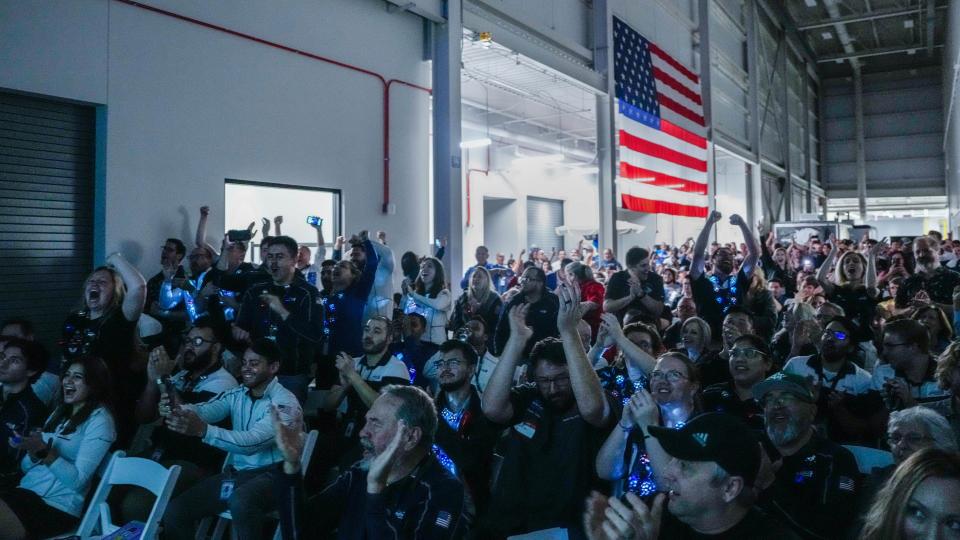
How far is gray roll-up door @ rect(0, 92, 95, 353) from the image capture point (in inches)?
219

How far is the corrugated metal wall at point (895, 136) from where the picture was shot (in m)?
29.3

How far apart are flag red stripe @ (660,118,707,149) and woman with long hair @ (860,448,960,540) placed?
1369 centimetres

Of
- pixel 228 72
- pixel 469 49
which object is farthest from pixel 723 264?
pixel 469 49

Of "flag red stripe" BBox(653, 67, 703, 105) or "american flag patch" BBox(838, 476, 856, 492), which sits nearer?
"american flag patch" BBox(838, 476, 856, 492)

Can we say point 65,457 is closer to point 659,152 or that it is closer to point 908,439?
point 908,439

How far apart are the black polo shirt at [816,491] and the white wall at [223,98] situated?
18.1ft

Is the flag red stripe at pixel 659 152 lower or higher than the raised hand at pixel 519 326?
higher

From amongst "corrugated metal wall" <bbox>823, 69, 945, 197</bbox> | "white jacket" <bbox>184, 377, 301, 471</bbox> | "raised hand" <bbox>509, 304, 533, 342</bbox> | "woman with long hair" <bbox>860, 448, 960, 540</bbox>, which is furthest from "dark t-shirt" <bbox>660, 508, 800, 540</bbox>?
"corrugated metal wall" <bbox>823, 69, 945, 197</bbox>

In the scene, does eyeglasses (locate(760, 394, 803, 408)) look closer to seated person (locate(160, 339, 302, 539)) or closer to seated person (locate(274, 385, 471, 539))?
seated person (locate(274, 385, 471, 539))

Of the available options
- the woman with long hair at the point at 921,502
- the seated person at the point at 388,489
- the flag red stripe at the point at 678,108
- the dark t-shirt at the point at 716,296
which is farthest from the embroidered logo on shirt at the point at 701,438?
the flag red stripe at the point at 678,108

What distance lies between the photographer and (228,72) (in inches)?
277

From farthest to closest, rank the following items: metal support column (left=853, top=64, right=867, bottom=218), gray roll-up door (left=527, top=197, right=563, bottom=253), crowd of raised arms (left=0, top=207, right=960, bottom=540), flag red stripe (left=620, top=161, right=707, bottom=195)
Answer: metal support column (left=853, top=64, right=867, bottom=218) < gray roll-up door (left=527, top=197, right=563, bottom=253) < flag red stripe (left=620, top=161, right=707, bottom=195) < crowd of raised arms (left=0, top=207, right=960, bottom=540)

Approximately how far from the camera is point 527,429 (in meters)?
3.08

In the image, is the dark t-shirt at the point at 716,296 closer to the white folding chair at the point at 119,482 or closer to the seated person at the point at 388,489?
the seated person at the point at 388,489
